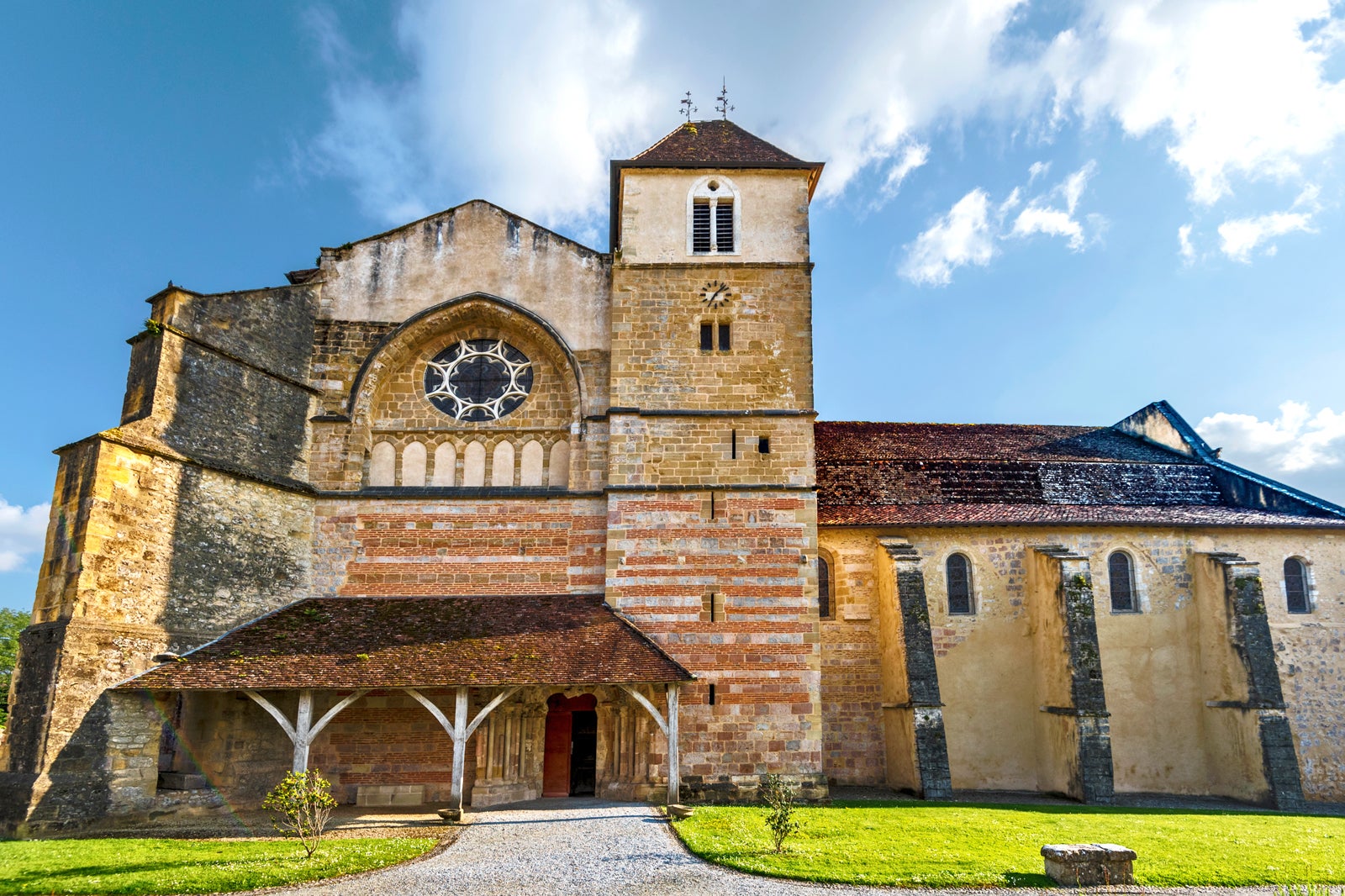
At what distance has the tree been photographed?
117 ft

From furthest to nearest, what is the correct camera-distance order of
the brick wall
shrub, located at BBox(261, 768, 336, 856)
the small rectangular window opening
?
the brick wall, the small rectangular window opening, shrub, located at BBox(261, 768, 336, 856)

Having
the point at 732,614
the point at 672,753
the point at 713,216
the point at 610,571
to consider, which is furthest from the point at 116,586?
the point at 713,216

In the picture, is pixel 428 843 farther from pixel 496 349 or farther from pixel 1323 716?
pixel 1323 716

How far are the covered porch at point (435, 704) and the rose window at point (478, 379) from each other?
14.0ft

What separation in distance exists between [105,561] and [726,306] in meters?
12.4

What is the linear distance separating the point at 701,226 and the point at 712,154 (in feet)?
6.40

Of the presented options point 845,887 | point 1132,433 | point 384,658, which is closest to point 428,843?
point 384,658

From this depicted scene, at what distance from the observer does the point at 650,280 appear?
1922 centimetres

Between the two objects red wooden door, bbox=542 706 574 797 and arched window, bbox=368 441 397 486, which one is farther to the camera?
arched window, bbox=368 441 397 486

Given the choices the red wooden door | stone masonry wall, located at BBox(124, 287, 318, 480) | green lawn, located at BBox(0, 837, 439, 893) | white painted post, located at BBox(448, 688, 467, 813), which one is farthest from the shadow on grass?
stone masonry wall, located at BBox(124, 287, 318, 480)

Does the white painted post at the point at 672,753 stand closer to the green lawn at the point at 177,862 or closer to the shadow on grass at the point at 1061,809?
the shadow on grass at the point at 1061,809

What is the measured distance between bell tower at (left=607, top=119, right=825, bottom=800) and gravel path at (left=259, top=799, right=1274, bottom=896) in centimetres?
390

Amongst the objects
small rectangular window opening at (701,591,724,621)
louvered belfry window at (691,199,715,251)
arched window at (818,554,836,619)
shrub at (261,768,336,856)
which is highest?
louvered belfry window at (691,199,715,251)

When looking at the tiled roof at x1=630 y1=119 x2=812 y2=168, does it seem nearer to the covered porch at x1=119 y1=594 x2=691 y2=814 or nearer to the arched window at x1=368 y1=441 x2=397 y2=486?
the arched window at x1=368 y1=441 x2=397 y2=486
